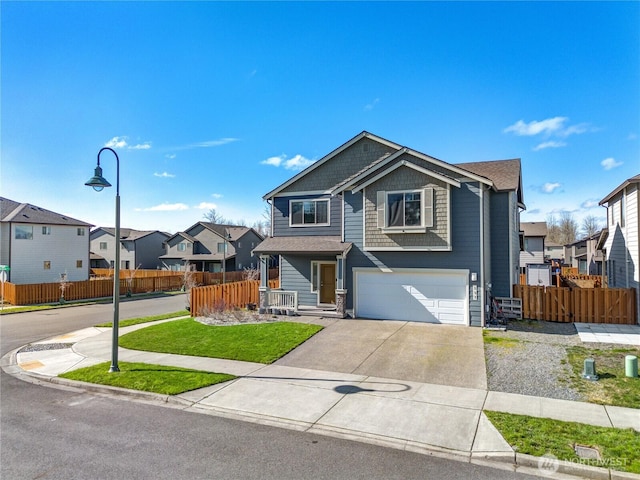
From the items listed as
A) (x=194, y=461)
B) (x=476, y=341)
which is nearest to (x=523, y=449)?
(x=194, y=461)

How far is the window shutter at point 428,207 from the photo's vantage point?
1547 cm

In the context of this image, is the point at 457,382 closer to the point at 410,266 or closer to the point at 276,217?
the point at 410,266

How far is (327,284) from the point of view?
18.9 meters

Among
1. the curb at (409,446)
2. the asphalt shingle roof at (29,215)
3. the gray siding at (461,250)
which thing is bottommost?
the curb at (409,446)

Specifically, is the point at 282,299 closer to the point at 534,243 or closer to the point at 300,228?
the point at 300,228

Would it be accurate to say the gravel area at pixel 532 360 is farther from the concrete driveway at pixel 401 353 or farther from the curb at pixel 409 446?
the curb at pixel 409 446

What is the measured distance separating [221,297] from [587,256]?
42474 mm

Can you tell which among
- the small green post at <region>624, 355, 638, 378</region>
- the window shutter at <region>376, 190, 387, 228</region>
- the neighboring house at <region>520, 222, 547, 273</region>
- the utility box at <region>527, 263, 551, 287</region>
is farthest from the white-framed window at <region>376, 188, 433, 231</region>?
the neighboring house at <region>520, 222, 547, 273</region>

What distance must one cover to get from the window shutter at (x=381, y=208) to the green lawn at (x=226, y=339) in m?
5.07

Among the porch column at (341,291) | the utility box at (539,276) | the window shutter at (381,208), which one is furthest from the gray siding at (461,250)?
the utility box at (539,276)

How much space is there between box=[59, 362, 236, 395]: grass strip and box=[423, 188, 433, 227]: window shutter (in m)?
9.73

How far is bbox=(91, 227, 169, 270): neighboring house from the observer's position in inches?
2056

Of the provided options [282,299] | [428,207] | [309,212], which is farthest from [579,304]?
[282,299]

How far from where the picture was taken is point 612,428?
6473 millimetres
